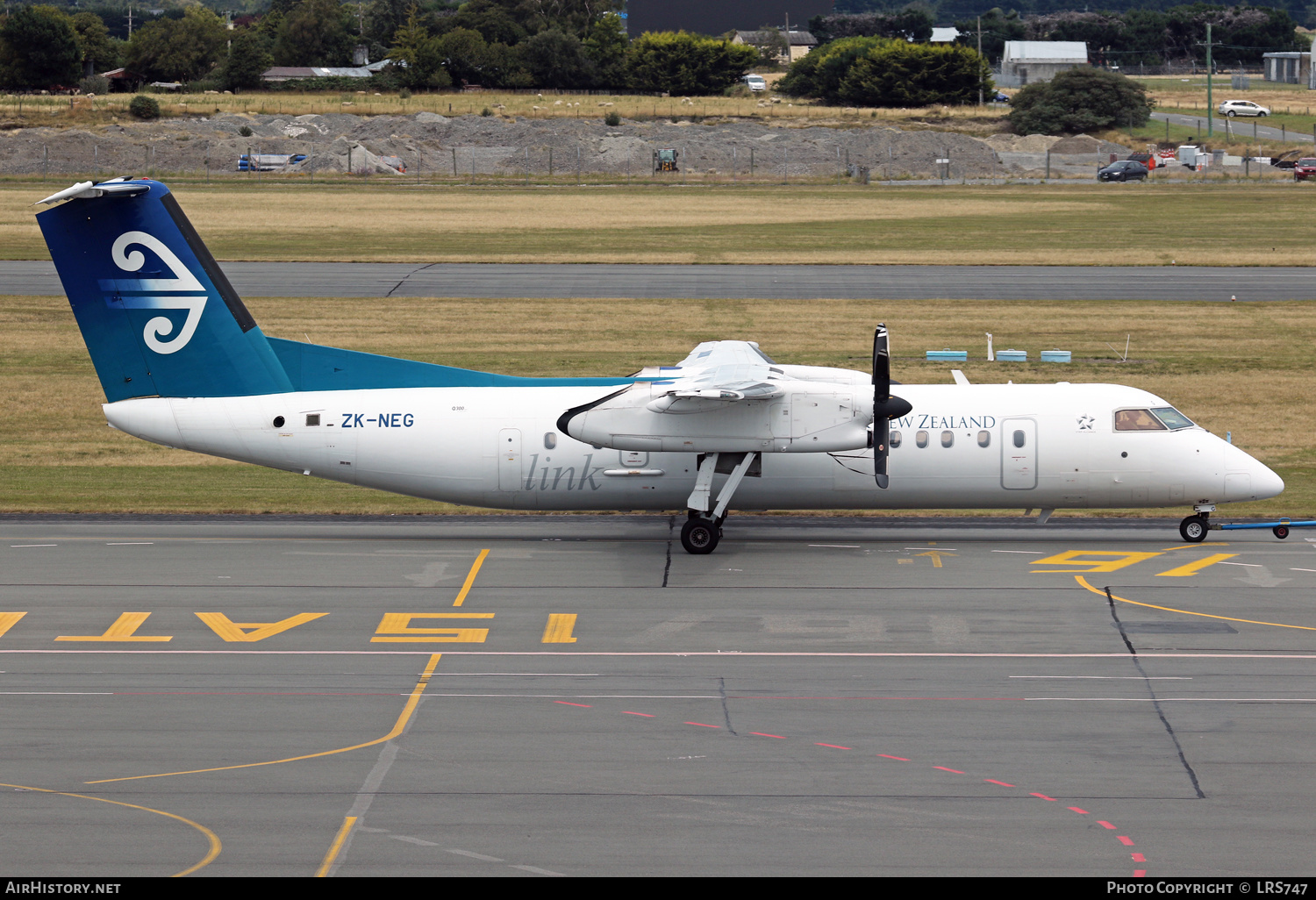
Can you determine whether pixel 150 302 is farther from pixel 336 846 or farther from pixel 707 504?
pixel 336 846

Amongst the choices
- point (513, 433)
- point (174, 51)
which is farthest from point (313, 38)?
point (513, 433)

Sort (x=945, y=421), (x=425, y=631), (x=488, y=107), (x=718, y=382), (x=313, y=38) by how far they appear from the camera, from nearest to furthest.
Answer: (x=425, y=631), (x=718, y=382), (x=945, y=421), (x=488, y=107), (x=313, y=38)

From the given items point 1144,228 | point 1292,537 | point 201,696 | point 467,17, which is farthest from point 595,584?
point 467,17

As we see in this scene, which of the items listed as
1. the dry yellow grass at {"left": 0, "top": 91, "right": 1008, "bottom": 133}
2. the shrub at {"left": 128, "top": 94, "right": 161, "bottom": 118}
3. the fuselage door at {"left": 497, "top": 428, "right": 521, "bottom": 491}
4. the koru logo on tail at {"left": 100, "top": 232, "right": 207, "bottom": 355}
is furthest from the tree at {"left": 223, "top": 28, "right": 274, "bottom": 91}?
the fuselage door at {"left": 497, "top": 428, "right": 521, "bottom": 491}

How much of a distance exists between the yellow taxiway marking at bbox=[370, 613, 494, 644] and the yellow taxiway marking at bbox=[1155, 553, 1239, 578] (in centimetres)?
1265

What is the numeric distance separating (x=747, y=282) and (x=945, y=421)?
33.5m

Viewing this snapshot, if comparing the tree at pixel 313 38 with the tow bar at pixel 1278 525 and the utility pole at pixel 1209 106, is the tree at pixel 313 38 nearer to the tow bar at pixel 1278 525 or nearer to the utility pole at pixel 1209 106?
the utility pole at pixel 1209 106

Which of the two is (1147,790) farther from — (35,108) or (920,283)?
(35,108)

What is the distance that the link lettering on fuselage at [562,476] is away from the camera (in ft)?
85.8

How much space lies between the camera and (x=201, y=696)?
18703 mm

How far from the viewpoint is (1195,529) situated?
26844mm

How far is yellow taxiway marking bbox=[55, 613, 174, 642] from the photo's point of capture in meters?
21.2

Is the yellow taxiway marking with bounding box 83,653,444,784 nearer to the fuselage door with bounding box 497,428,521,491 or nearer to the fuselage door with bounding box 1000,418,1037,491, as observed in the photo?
the fuselage door with bounding box 497,428,521,491

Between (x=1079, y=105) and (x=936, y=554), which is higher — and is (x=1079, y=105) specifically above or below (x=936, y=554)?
above
